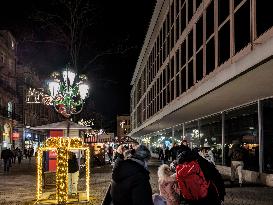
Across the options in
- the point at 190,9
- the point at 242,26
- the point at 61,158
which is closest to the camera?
Result: the point at 61,158

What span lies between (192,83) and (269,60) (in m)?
Answer: 17.5

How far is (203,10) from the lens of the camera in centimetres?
2598

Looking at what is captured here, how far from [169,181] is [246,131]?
15.8 metres

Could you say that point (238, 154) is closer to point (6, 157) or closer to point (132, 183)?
point (132, 183)

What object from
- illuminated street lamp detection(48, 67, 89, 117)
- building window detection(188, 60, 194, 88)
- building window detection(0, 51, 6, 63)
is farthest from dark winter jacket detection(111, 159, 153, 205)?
building window detection(0, 51, 6, 63)

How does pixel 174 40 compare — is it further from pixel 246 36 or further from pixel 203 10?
pixel 246 36

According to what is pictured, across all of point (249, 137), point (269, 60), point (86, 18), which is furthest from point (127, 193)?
point (86, 18)

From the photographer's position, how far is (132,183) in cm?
443

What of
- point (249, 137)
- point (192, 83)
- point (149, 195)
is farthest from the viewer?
point (192, 83)

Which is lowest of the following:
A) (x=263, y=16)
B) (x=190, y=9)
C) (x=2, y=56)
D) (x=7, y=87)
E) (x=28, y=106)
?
(x=263, y=16)

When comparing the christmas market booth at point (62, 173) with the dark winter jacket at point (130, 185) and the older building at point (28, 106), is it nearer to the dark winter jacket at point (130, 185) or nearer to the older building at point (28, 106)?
the dark winter jacket at point (130, 185)

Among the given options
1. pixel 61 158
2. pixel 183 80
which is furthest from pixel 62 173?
pixel 183 80

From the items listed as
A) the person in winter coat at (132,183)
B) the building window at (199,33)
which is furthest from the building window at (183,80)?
the person in winter coat at (132,183)

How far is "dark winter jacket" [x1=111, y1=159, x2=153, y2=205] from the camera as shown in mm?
4355
